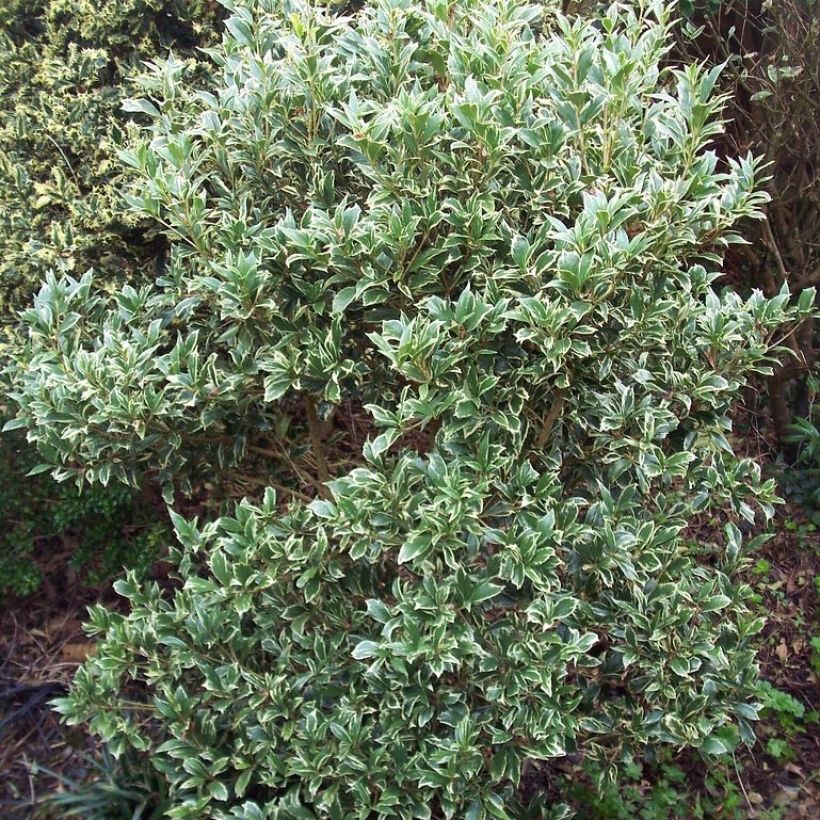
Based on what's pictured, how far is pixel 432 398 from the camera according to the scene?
2.50 m

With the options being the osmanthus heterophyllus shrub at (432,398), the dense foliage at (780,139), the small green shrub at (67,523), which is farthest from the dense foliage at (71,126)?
the dense foliage at (780,139)

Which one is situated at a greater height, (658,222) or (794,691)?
(658,222)

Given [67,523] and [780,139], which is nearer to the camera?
[67,523]

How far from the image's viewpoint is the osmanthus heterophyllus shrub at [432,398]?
2.50m

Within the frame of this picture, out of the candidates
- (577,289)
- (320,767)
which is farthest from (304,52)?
(320,767)

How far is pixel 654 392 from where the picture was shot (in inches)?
111

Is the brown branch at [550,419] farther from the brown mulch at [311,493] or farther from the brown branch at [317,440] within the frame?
the brown branch at [317,440]

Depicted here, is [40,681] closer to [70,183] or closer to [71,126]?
[70,183]

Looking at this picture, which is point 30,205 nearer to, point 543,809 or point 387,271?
point 387,271

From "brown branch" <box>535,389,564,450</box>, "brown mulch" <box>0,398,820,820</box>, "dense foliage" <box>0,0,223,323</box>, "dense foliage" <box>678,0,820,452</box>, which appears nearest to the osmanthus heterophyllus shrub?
"brown branch" <box>535,389,564,450</box>

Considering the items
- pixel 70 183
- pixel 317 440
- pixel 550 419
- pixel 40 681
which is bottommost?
pixel 40 681

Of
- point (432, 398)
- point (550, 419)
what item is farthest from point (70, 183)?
point (550, 419)

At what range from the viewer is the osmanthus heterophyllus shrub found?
2.50 meters

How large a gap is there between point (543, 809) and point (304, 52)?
2638mm
